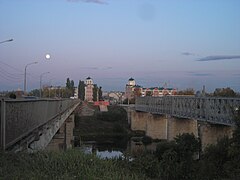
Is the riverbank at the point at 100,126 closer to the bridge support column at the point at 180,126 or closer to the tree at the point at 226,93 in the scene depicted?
the bridge support column at the point at 180,126

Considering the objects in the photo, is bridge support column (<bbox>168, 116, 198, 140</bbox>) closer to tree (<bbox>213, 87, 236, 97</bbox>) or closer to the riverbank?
the riverbank

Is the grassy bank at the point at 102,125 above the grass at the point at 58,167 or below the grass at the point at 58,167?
below

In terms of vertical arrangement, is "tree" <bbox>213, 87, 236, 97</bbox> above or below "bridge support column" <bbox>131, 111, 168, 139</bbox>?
above

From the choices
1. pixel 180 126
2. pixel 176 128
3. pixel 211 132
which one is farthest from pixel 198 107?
pixel 180 126

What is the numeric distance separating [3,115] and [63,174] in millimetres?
4059

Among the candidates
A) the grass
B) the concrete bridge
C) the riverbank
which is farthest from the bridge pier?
the grass

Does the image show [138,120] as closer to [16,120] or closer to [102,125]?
[102,125]

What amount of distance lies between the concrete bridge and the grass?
47.2ft

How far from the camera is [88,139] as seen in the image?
90500 mm

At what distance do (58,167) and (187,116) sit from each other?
56582 millimetres

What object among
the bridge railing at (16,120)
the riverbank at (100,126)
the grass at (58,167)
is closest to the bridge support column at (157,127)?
the riverbank at (100,126)

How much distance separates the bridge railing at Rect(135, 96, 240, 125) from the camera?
157 feet

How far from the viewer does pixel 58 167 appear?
39.3 ft

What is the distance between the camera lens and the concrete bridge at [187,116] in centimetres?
5009
